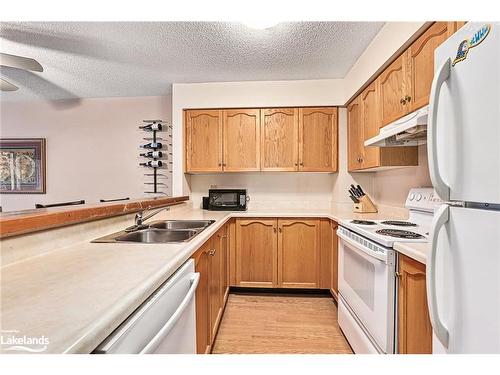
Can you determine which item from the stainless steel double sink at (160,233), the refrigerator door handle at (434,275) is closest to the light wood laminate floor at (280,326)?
the stainless steel double sink at (160,233)

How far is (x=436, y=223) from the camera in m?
0.80

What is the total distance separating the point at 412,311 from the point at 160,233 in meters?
1.53

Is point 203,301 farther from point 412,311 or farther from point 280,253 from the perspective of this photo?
point 280,253

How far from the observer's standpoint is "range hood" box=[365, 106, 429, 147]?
1.26 metres

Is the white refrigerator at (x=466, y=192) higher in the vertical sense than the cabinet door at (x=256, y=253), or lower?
higher

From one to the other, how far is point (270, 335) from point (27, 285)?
1.71 metres

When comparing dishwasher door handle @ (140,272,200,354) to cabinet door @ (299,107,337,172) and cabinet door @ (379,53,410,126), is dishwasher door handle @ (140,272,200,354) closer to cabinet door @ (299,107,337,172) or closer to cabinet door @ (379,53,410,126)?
cabinet door @ (379,53,410,126)

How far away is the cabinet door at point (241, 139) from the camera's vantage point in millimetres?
2961

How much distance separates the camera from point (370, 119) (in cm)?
225

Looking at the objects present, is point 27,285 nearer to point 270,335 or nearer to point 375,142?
point 270,335

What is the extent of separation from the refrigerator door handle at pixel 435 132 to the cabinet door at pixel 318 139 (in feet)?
6.87

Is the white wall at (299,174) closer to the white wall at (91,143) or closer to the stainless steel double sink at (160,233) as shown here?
the white wall at (91,143)
